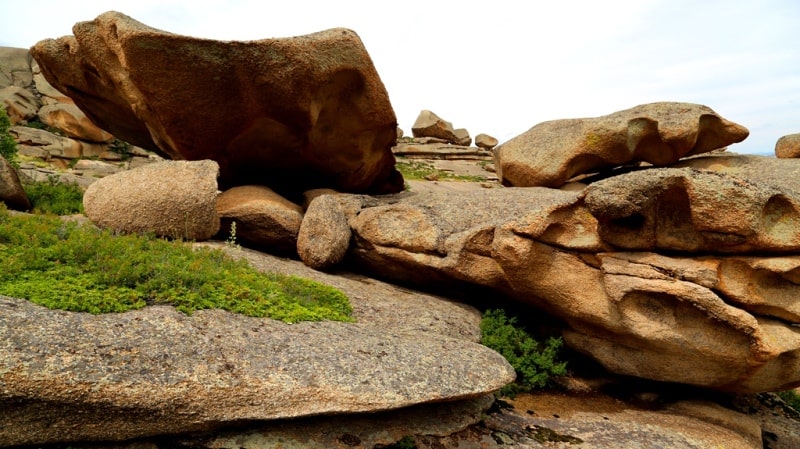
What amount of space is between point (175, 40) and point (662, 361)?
14.1 metres

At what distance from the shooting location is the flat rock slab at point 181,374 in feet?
18.4

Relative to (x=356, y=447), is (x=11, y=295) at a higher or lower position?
higher

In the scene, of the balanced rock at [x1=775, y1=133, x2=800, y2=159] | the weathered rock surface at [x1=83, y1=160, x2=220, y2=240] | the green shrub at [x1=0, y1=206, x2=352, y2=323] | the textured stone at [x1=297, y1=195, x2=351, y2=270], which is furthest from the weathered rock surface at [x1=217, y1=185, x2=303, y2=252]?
the balanced rock at [x1=775, y1=133, x2=800, y2=159]

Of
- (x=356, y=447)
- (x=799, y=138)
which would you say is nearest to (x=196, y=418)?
(x=356, y=447)

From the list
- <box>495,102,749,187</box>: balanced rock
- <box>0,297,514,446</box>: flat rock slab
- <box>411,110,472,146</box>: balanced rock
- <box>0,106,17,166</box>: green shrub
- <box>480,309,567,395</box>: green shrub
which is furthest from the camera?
<box>411,110,472,146</box>: balanced rock

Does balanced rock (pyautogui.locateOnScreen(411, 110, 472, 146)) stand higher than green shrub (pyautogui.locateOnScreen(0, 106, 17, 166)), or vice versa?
balanced rock (pyautogui.locateOnScreen(411, 110, 472, 146))

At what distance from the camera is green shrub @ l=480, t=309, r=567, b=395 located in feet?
33.1

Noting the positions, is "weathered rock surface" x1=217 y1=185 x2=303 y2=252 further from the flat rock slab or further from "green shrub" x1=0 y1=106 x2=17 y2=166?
"green shrub" x1=0 y1=106 x2=17 y2=166

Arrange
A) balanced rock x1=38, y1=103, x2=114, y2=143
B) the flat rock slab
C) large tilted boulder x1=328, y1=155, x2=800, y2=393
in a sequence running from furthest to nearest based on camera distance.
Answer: balanced rock x1=38, y1=103, x2=114, y2=143 < large tilted boulder x1=328, y1=155, x2=800, y2=393 < the flat rock slab

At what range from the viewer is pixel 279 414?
6.43 metres

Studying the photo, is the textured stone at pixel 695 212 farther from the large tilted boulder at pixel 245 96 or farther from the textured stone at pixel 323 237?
the large tilted boulder at pixel 245 96

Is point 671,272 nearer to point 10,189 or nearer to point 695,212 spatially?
point 695,212

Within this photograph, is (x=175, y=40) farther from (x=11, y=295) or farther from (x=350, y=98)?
(x=11, y=295)

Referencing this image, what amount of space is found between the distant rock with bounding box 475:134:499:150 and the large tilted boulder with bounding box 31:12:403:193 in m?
46.1
